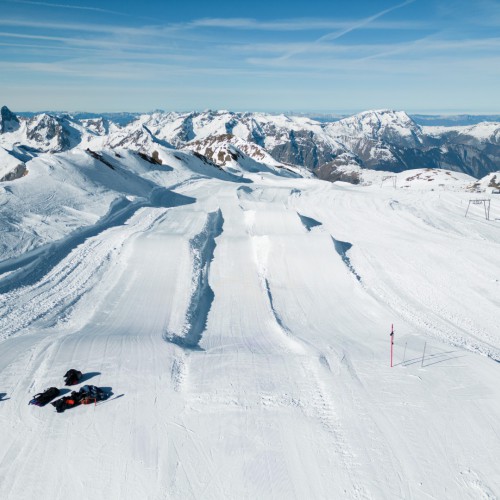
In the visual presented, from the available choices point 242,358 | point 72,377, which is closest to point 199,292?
point 242,358

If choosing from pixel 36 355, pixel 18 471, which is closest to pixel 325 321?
pixel 36 355

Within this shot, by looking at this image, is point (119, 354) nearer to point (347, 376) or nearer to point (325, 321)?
point (347, 376)

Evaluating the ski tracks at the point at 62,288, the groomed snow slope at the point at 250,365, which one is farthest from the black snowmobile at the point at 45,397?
the ski tracks at the point at 62,288

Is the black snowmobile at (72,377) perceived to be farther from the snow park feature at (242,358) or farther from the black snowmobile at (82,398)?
the black snowmobile at (82,398)

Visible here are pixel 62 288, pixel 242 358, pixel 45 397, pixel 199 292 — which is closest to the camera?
pixel 45 397

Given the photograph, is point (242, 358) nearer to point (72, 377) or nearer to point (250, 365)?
point (250, 365)

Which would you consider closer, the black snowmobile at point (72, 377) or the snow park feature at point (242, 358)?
the snow park feature at point (242, 358)
